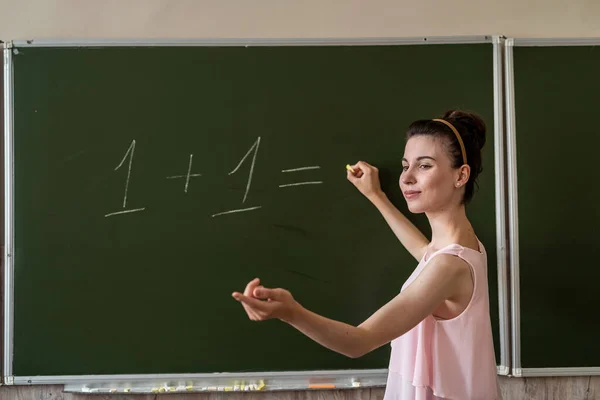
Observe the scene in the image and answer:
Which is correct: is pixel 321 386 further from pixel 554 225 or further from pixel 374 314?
pixel 554 225

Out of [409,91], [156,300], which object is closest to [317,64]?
[409,91]

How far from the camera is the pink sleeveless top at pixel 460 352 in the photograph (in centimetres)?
137

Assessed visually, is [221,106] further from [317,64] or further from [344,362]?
[344,362]

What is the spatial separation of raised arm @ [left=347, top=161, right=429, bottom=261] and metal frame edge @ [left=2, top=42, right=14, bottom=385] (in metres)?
1.33

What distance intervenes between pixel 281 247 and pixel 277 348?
0.40 metres

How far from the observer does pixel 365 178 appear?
1774 millimetres

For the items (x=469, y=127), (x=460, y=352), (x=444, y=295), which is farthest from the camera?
(x=469, y=127)

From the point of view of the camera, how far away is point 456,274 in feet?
4.30

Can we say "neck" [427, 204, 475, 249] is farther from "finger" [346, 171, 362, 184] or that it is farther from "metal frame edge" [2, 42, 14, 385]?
"metal frame edge" [2, 42, 14, 385]

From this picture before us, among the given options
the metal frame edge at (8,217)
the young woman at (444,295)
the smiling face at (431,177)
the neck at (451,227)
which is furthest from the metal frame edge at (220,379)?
the smiling face at (431,177)

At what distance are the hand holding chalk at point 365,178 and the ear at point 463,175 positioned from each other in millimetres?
386

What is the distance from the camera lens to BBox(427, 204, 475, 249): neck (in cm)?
146

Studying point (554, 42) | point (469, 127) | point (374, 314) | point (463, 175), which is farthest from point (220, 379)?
point (554, 42)

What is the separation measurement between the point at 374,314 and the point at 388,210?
0.67 m
